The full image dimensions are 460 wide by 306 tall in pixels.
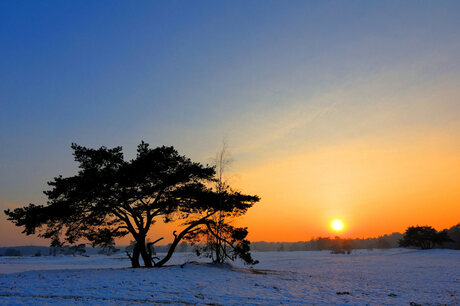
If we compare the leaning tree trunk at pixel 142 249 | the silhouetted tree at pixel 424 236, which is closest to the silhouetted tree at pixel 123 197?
the leaning tree trunk at pixel 142 249

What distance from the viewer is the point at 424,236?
66.4 metres

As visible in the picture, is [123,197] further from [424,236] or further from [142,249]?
[424,236]

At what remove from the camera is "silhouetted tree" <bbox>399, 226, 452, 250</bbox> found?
65562mm

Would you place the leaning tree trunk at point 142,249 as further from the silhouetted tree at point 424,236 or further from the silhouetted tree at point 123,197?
the silhouetted tree at point 424,236

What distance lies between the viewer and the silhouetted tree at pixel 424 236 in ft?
215

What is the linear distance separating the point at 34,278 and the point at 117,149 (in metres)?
10.8

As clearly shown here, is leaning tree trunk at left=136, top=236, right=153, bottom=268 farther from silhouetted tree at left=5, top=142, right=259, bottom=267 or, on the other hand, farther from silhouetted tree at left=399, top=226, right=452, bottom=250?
silhouetted tree at left=399, top=226, right=452, bottom=250

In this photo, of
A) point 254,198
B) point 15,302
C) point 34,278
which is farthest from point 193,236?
point 15,302

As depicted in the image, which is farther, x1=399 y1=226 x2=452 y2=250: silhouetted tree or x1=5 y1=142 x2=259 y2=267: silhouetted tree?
x1=399 y1=226 x2=452 y2=250: silhouetted tree

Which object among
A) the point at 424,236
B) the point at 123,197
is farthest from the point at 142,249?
the point at 424,236

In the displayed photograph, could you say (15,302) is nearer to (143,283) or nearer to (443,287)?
(143,283)

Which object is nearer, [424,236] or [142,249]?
[142,249]

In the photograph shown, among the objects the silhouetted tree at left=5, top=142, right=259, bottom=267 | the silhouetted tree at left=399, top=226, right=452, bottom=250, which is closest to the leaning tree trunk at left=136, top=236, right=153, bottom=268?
the silhouetted tree at left=5, top=142, right=259, bottom=267

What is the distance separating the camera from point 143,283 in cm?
1622
